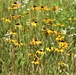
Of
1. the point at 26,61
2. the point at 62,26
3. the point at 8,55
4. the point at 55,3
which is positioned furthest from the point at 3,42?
the point at 55,3

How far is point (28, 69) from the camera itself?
283cm

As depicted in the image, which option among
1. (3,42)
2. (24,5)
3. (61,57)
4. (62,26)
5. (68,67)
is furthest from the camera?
(24,5)

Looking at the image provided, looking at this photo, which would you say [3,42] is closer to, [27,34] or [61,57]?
[27,34]

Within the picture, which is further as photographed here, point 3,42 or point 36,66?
point 3,42

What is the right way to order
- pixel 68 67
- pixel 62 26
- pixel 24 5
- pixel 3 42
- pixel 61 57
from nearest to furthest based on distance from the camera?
pixel 68 67 → pixel 61 57 → pixel 3 42 → pixel 62 26 → pixel 24 5

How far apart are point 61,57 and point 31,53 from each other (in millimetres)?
288

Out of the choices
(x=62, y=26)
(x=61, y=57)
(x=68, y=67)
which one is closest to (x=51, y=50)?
(x=61, y=57)

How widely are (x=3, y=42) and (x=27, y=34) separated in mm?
286

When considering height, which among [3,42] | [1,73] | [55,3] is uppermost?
[55,3]

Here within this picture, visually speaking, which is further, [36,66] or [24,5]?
[24,5]

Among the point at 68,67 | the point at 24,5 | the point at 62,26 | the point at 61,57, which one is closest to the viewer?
the point at 68,67

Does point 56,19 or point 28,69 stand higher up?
point 56,19

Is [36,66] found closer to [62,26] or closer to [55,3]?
[62,26]

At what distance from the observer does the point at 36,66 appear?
2.92 m
